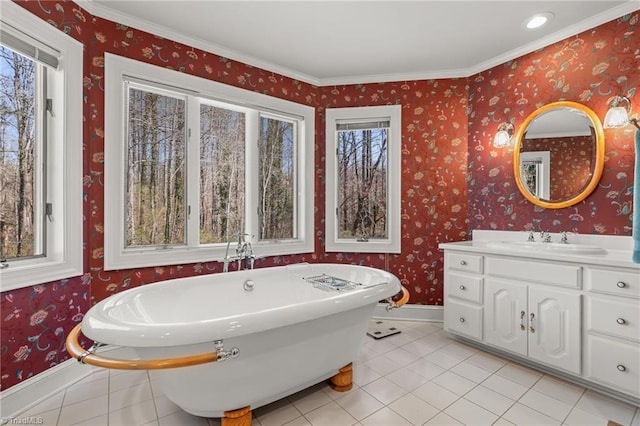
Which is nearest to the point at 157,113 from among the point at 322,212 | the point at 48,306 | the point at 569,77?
the point at 48,306

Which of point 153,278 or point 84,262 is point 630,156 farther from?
point 84,262

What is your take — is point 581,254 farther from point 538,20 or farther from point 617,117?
point 538,20

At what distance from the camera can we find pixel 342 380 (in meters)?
1.85

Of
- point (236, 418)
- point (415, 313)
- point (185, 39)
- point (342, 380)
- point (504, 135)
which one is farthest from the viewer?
point (415, 313)

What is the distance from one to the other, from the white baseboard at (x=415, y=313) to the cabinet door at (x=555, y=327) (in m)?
0.98

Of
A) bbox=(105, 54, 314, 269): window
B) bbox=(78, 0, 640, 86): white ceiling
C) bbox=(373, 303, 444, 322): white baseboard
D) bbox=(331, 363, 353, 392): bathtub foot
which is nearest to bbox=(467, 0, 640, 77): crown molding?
bbox=(78, 0, 640, 86): white ceiling

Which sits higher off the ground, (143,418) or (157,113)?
(157,113)

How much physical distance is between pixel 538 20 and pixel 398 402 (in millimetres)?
2729

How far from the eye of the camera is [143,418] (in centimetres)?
162

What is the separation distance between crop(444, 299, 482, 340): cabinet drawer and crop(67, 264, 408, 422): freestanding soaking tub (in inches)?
33.9

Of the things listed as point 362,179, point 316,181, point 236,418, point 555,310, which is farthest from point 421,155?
point 236,418

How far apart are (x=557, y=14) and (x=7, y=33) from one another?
3373 mm

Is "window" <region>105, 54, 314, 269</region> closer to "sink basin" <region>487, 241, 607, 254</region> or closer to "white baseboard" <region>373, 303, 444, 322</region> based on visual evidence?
"white baseboard" <region>373, 303, 444, 322</region>

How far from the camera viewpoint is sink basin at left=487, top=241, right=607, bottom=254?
2.01 meters
